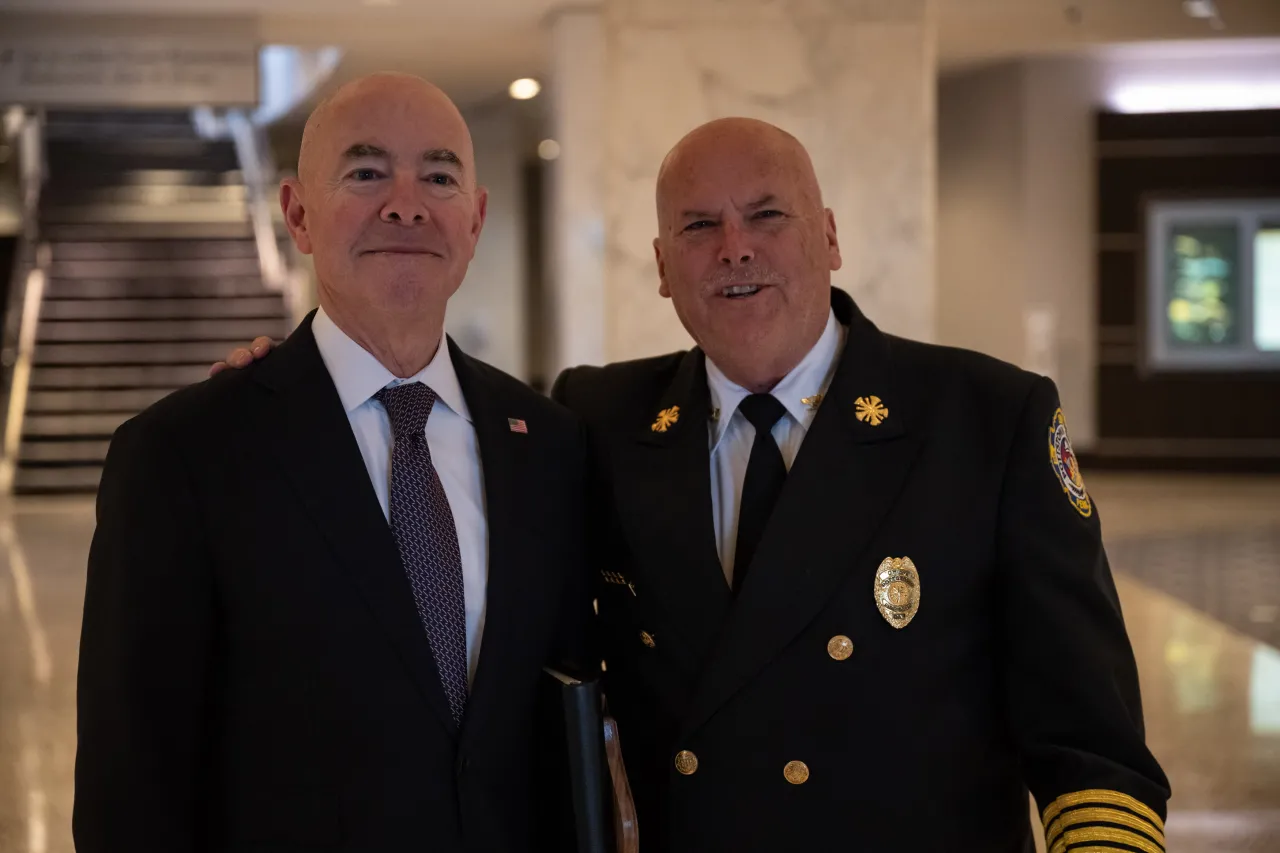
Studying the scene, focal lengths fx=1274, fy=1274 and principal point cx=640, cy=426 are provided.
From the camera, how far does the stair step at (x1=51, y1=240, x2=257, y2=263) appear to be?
15445 mm

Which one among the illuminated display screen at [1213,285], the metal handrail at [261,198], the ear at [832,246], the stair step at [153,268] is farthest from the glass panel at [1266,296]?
the ear at [832,246]

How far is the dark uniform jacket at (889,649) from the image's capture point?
1.81 metres

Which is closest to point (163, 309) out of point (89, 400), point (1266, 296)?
point (89, 400)

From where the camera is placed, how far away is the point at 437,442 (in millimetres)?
1935

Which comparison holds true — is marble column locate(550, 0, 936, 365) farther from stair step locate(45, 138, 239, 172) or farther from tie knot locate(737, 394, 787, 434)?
stair step locate(45, 138, 239, 172)

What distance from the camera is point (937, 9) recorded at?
1082 cm

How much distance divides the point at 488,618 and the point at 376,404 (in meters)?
0.37

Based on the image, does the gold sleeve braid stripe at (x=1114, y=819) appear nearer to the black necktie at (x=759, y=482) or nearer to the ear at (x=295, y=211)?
the black necktie at (x=759, y=482)

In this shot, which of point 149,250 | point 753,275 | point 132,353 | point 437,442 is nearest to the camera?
point 437,442

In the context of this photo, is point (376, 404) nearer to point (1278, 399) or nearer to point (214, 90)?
point (214, 90)

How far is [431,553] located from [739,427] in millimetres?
558

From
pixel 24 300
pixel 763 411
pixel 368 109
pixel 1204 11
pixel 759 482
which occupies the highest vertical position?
pixel 1204 11

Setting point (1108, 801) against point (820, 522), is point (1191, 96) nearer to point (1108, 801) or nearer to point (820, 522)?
point (820, 522)

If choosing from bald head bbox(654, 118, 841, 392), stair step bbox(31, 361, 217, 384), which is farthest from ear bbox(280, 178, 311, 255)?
stair step bbox(31, 361, 217, 384)
